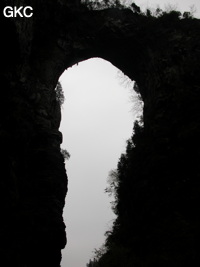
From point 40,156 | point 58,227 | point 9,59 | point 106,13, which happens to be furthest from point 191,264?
point 106,13

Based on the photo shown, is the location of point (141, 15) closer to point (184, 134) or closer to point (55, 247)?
point (184, 134)

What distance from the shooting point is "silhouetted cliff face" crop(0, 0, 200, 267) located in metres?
14.5

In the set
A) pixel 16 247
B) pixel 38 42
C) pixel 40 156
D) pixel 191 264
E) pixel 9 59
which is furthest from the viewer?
pixel 38 42

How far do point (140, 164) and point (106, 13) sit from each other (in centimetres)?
1314

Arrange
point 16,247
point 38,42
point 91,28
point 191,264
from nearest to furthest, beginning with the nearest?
point 191,264 → point 16,247 → point 38,42 → point 91,28

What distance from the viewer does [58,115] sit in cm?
2283

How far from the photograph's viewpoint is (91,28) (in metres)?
25.1

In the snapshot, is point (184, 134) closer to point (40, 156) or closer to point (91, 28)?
point (40, 156)

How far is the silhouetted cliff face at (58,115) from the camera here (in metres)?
14.5

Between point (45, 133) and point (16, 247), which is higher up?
point (45, 133)

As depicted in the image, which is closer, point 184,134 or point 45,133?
point 184,134

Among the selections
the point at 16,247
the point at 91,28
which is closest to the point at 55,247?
the point at 16,247

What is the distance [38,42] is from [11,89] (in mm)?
8399

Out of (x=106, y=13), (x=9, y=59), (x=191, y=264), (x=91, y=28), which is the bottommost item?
(x=191, y=264)
